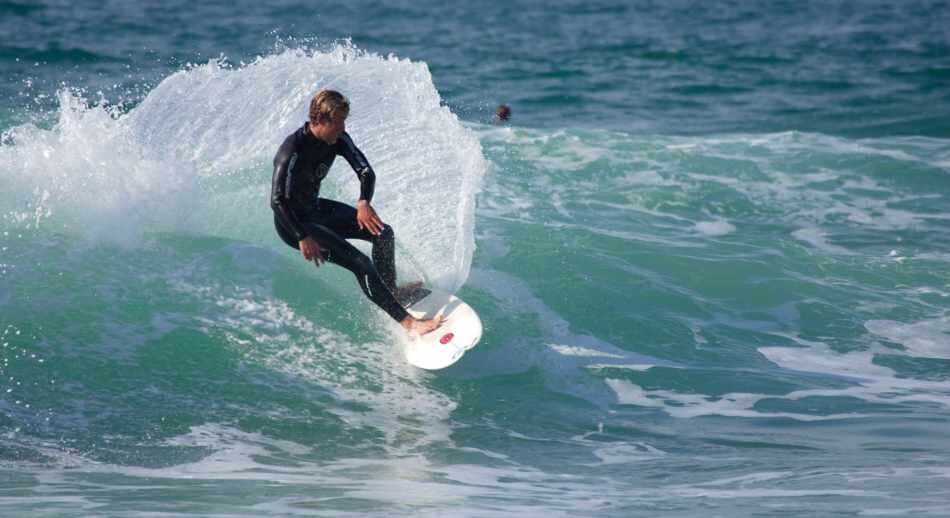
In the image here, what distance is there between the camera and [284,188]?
7.58 m

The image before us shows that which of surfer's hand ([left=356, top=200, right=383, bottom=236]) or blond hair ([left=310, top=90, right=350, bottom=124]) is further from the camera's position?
surfer's hand ([left=356, top=200, right=383, bottom=236])

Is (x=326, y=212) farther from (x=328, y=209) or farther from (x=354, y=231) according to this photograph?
(x=354, y=231)

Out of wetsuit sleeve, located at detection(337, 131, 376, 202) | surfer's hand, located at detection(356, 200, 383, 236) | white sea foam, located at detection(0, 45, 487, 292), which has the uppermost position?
white sea foam, located at detection(0, 45, 487, 292)

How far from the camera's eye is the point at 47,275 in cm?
927

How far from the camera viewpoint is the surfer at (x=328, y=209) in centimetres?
746

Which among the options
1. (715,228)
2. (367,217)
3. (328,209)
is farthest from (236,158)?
(715,228)

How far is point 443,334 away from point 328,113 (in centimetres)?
179

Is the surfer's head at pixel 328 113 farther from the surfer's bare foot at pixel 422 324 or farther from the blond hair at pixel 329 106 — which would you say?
the surfer's bare foot at pixel 422 324

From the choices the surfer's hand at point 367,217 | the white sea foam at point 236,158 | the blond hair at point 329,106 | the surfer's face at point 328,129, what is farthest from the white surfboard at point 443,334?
the blond hair at point 329,106

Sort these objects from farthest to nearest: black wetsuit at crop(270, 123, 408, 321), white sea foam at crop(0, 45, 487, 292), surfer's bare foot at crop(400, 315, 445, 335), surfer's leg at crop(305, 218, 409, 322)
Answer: white sea foam at crop(0, 45, 487, 292)
surfer's bare foot at crop(400, 315, 445, 335)
surfer's leg at crop(305, 218, 409, 322)
black wetsuit at crop(270, 123, 408, 321)

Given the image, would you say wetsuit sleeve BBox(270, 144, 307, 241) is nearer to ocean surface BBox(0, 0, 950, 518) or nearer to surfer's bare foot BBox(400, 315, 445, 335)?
surfer's bare foot BBox(400, 315, 445, 335)

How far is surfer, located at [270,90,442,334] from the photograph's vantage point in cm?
746

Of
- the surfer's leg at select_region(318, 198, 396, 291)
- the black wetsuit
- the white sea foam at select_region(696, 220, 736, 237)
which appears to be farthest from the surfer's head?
the white sea foam at select_region(696, 220, 736, 237)

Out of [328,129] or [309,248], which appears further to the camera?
[309,248]
